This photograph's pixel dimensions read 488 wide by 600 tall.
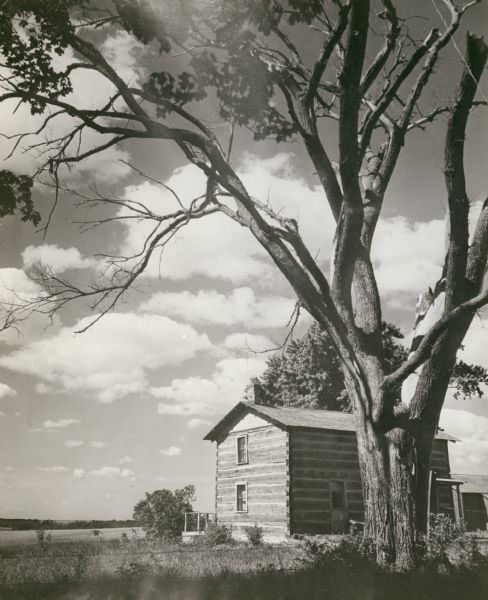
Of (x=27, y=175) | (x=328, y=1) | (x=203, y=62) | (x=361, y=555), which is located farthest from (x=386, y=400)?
(x=328, y=1)

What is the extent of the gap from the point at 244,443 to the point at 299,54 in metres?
19.4

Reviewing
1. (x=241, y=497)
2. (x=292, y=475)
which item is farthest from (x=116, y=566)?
(x=241, y=497)

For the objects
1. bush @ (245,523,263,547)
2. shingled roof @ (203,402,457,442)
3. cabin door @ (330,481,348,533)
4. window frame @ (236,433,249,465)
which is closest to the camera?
bush @ (245,523,263,547)

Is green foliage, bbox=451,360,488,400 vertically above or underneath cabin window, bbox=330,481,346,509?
above

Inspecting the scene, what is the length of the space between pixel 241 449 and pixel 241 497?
2343 millimetres

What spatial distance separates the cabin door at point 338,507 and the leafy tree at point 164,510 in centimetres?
892

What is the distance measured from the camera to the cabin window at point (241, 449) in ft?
77.6

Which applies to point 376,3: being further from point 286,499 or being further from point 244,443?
point 244,443

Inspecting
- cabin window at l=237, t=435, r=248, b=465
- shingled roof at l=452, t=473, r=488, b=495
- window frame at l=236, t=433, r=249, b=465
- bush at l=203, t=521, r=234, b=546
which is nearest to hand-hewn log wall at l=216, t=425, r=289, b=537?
window frame at l=236, t=433, r=249, b=465

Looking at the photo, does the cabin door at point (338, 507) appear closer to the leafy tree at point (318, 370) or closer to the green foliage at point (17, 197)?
the leafy tree at point (318, 370)

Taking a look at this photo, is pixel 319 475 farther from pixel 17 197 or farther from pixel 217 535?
pixel 17 197

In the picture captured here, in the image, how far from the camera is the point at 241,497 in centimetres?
2366

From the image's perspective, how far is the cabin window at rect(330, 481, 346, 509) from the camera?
2108 centimetres

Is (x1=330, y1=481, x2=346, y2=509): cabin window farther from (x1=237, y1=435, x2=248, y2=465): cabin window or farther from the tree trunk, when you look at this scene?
the tree trunk
